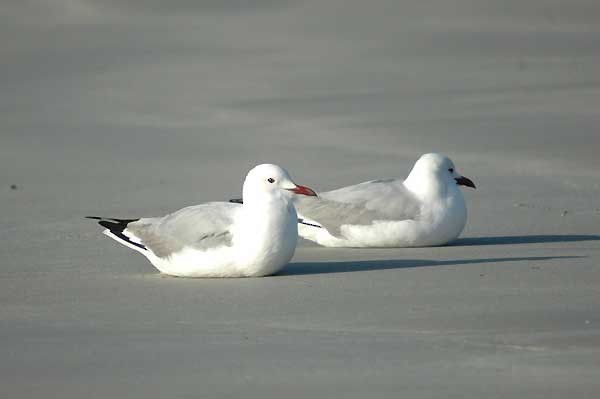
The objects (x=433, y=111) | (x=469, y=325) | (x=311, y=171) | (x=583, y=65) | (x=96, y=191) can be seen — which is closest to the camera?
(x=469, y=325)

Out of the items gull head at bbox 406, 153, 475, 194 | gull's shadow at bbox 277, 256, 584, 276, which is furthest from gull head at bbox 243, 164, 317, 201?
gull head at bbox 406, 153, 475, 194

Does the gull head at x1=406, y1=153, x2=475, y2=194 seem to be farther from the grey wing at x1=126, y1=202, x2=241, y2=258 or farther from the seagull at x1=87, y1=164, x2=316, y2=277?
the grey wing at x1=126, y1=202, x2=241, y2=258

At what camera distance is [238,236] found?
9781 mm

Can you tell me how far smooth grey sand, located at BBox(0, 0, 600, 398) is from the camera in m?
7.12

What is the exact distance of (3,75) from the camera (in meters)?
24.5

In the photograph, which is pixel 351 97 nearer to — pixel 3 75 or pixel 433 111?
pixel 433 111

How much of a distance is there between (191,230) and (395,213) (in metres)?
2.00

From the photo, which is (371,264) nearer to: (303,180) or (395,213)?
(395,213)

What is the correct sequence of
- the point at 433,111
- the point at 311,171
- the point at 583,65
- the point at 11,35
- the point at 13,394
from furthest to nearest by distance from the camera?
the point at 11,35
the point at 583,65
the point at 433,111
the point at 311,171
the point at 13,394

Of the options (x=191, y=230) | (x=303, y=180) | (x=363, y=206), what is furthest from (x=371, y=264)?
(x=303, y=180)

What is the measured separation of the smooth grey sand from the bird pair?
159 mm

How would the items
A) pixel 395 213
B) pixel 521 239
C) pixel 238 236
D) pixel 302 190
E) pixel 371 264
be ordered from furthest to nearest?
pixel 521 239 → pixel 395 213 → pixel 371 264 → pixel 302 190 → pixel 238 236

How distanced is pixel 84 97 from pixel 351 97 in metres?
3.96

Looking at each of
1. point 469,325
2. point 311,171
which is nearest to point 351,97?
point 311,171
